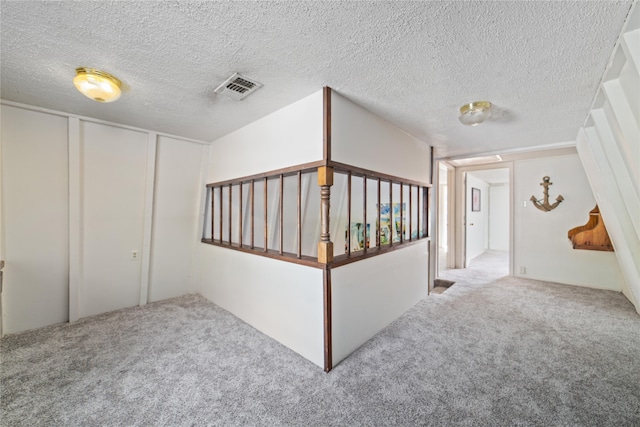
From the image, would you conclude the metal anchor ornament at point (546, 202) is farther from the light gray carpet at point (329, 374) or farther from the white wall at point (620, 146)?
the light gray carpet at point (329, 374)

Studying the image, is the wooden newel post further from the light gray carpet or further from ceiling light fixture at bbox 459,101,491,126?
ceiling light fixture at bbox 459,101,491,126

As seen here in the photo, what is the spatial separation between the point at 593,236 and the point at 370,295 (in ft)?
12.7

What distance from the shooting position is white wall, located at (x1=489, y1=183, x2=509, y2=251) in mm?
7594

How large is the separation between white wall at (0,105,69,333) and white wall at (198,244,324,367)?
60.8 inches

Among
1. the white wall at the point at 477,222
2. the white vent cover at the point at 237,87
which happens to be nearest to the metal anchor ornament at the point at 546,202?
the white wall at the point at 477,222

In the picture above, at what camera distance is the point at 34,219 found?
2527mm

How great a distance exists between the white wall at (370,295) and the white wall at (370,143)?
93 centimetres

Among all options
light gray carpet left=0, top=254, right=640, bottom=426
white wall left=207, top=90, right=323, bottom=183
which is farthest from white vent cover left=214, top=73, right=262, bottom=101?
light gray carpet left=0, top=254, right=640, bottom=426

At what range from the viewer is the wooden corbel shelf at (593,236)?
12.0 ft

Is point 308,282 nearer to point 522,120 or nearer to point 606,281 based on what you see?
point 522,120

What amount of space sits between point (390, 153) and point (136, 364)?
9.92ft

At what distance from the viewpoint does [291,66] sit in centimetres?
169

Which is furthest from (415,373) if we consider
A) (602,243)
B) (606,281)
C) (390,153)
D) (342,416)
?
(606,281)

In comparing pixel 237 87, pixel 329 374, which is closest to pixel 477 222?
pixel 329 374
